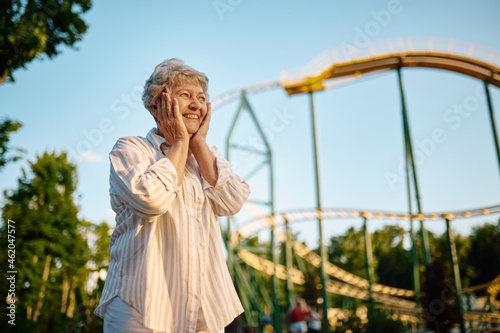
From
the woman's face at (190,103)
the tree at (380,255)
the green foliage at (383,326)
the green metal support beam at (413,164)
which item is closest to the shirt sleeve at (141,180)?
the woman's face at (190,103)

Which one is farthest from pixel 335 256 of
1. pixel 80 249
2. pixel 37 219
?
pixel 37 219

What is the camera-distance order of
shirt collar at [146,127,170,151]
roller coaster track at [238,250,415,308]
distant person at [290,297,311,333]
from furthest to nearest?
roller coaster track at [238,250,415,308], distant person at [290,297,311,333], shirt collar at [146,127,170,151]

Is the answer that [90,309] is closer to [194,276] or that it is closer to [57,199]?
[194,276]

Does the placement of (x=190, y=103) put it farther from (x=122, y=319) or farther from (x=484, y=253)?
(x=484, y=253)

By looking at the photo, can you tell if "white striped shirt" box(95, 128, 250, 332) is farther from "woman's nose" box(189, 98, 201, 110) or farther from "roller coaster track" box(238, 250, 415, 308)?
"roller coaster track" box(238, 250, 415, 308)

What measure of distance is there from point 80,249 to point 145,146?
21.2 meters

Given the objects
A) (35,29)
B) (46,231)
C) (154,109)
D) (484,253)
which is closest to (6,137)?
(35,29)

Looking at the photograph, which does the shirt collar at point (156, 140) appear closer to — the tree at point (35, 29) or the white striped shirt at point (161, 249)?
the white striped shirt at point (161, 249)

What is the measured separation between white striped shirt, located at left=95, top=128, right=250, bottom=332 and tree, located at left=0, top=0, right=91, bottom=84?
7.10 metres

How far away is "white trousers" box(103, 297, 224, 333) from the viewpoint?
1.18m

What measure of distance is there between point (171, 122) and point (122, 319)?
67 centimetres

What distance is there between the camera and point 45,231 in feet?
60.9

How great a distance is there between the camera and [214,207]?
1.57 meters

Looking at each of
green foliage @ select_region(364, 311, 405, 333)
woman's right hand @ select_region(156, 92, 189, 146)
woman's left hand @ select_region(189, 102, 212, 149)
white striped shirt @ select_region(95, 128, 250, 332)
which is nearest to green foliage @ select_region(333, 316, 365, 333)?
green foliage @ select_region(364, 311, 405, 333)
